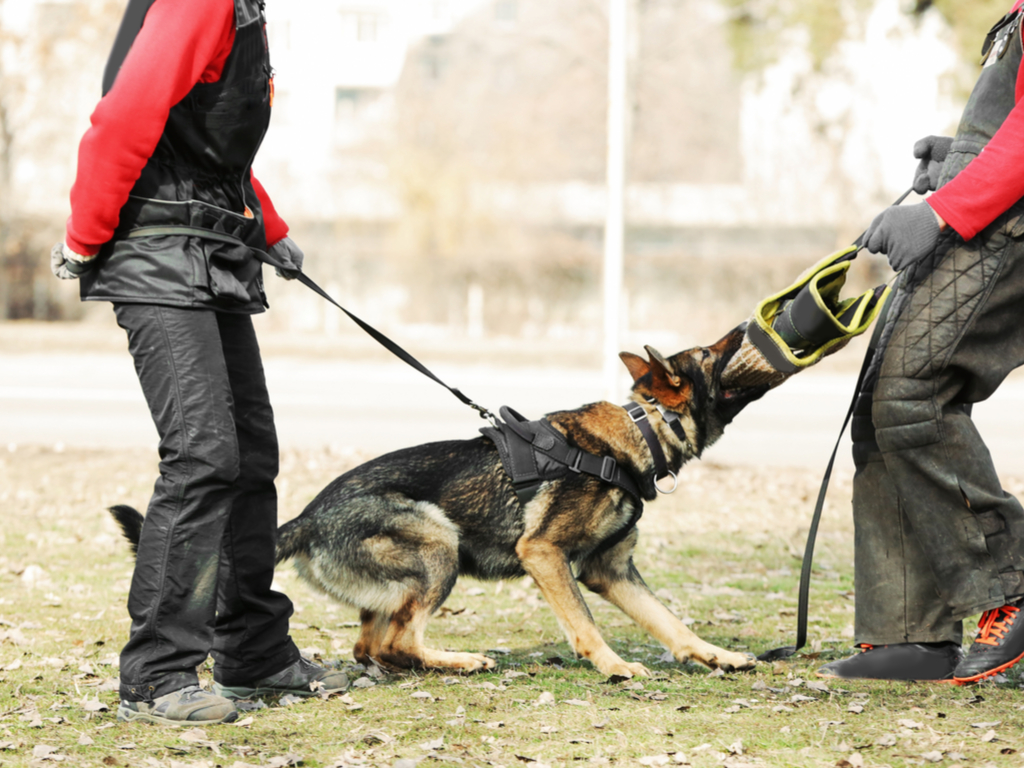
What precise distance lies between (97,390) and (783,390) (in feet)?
33.5

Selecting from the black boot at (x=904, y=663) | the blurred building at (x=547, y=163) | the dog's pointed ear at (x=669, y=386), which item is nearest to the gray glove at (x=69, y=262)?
the dog's pointed ear at (x=669, y=386)

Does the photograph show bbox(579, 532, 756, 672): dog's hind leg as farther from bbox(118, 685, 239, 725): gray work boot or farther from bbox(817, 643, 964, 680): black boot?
bbox(118, 685, 239, 725): gray work boot

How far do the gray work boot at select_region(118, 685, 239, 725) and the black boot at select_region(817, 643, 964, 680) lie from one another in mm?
2185

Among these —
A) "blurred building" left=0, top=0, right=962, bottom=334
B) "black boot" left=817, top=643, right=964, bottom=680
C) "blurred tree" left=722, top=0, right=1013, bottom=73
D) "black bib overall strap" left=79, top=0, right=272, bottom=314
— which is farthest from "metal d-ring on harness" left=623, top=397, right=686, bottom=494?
"blurred building" left=0, top=0, right=962, bottom=334

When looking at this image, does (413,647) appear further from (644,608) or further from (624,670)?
(644,608)

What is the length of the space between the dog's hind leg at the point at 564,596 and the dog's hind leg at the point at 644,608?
0.79 ft

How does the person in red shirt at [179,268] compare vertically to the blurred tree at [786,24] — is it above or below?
below

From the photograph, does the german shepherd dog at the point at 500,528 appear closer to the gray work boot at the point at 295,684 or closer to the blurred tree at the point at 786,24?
the gray work boot at the point at 295,684

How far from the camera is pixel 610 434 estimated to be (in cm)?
413

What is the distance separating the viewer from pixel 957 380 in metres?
3.73

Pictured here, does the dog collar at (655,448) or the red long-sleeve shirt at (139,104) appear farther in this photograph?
the dog collar at (655,448)

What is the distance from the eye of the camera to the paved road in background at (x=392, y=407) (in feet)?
34.2

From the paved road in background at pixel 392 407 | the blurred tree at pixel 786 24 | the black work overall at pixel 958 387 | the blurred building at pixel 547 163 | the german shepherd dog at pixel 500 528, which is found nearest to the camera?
the black work overall at pixel 958 387

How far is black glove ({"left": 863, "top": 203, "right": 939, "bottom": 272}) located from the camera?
3.48 metres
